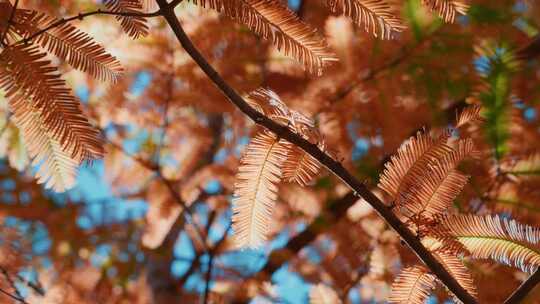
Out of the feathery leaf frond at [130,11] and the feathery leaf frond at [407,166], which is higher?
the feathery leaf frond at [130,11]

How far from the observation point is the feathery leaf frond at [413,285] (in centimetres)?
106

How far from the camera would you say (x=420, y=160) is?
1046 mm

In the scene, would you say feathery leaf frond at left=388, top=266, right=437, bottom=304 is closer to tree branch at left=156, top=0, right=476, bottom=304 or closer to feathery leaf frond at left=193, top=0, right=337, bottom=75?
tree branch at left=156, top=0, right=476, bottom=304

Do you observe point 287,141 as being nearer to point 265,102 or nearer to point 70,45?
point 265,102

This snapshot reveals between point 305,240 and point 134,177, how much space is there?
76 cm

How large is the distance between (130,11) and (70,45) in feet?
0.43

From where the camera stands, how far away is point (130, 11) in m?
0.97

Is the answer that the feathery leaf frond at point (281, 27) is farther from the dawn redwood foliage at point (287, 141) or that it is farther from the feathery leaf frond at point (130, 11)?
the feathery leaf frond at point (130, 11)

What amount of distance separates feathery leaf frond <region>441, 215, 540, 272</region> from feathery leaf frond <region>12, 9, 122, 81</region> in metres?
0.64

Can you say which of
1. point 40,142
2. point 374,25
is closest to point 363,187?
point 374,25

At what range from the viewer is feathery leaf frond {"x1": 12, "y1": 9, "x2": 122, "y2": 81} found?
979mm

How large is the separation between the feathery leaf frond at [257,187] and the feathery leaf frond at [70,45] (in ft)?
0.91

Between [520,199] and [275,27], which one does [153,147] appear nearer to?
[520,199]

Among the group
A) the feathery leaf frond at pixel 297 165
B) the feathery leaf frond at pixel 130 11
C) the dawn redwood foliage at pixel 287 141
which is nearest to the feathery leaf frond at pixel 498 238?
the dawn redwood foliage at pixel 287 141
